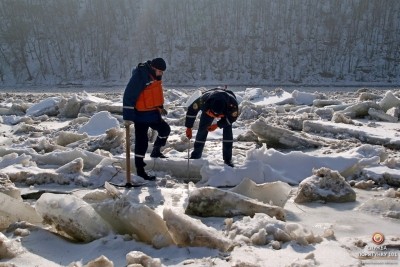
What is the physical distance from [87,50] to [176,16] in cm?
921

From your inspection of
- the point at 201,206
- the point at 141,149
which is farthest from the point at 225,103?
the point at 201,206

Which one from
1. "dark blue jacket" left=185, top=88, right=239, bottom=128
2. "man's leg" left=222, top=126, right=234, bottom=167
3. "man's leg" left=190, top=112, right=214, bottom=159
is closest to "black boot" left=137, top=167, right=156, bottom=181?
"man's leg" left=190, top=112, right=214, bottom=159

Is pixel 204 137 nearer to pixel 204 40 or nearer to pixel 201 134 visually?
pixel 201 134

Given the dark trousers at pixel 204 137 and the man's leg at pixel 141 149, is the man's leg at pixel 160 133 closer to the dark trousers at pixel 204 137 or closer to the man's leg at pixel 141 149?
the man's leg at pixel 141 149

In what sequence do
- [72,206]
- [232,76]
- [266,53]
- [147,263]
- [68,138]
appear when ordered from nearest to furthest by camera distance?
[147,263] < [72,206] < [68,138] < [232,76] < [266,53]

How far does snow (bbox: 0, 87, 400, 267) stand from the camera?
3.38 m

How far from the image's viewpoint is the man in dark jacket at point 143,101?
5.72m

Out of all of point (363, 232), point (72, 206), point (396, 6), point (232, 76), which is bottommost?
point (232, 76)

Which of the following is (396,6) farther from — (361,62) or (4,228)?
(4,228)

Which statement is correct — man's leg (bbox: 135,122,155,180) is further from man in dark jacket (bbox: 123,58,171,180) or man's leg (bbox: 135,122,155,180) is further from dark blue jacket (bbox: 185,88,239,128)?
dark blue jacket (bbox: 185,88,239,128)

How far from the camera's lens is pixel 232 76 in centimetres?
4138

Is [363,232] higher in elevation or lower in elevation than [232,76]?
higher

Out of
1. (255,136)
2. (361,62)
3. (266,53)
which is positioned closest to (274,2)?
(266,53)

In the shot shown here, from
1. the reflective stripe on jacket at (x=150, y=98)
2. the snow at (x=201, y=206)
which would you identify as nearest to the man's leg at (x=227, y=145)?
the snow at (x=201, y=206)
